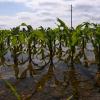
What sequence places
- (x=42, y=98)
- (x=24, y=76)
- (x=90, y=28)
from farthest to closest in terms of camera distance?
(x=24, y=76), (x=90, y=28), (x=42, y=98)

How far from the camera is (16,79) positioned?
6465 millimetres

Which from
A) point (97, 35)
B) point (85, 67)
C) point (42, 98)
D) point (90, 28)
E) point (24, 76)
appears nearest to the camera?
point (42, 98)

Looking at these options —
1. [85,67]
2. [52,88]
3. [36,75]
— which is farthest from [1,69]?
[52,88]

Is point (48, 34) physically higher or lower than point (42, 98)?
higher

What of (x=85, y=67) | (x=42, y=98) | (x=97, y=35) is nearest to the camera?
(x=42, y=98)

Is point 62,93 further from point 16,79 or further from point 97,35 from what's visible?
point 16,79

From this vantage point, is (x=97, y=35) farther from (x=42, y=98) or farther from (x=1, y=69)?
(x=1, y=69)

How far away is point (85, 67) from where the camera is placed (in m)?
7.76

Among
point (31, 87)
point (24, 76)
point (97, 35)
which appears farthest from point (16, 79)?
point (97, 35)

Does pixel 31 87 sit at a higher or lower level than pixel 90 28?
lower

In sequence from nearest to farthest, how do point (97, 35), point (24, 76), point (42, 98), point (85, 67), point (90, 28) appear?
point (42, 98) → point (97, 35) → point (90, 28) → point (24, 76) → point (85, 67)

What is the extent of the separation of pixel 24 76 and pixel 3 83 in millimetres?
519

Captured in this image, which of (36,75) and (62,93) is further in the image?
(36,75)

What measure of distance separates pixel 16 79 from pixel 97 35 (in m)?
2.13
